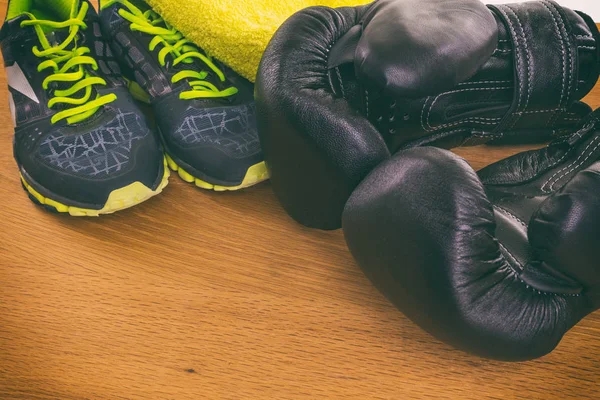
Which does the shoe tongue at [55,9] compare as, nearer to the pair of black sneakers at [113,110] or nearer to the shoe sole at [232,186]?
the pair of black sneakers at [113,110]

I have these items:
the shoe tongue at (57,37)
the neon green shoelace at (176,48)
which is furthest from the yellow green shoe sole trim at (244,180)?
the shoe tongue at (57,37)

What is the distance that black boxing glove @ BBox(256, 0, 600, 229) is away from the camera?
1.83 ft

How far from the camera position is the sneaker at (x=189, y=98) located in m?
0.73

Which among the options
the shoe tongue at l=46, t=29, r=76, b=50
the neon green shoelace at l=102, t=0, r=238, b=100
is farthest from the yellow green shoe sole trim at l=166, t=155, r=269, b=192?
the shoe tongue at l=46, t=29, r=76, b=50

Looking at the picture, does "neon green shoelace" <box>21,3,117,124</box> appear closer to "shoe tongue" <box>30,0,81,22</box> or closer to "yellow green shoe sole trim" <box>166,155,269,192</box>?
"shoe tongue" <box>30,0,81,22</box>

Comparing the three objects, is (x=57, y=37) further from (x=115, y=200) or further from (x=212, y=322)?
(x=212, y=322)

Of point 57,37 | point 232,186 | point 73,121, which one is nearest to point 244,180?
point 232,186

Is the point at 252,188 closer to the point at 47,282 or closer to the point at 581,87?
the point at 47,282

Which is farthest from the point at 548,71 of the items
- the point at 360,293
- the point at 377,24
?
the point at 360,293

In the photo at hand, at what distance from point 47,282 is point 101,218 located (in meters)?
0.11

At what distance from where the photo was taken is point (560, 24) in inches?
25.8

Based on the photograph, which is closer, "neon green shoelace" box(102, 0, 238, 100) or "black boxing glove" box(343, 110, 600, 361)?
"black boxing glove" box(343, 110, 600, 361)

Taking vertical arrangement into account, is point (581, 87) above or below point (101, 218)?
above

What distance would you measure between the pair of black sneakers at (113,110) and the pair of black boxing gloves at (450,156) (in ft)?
0.42
